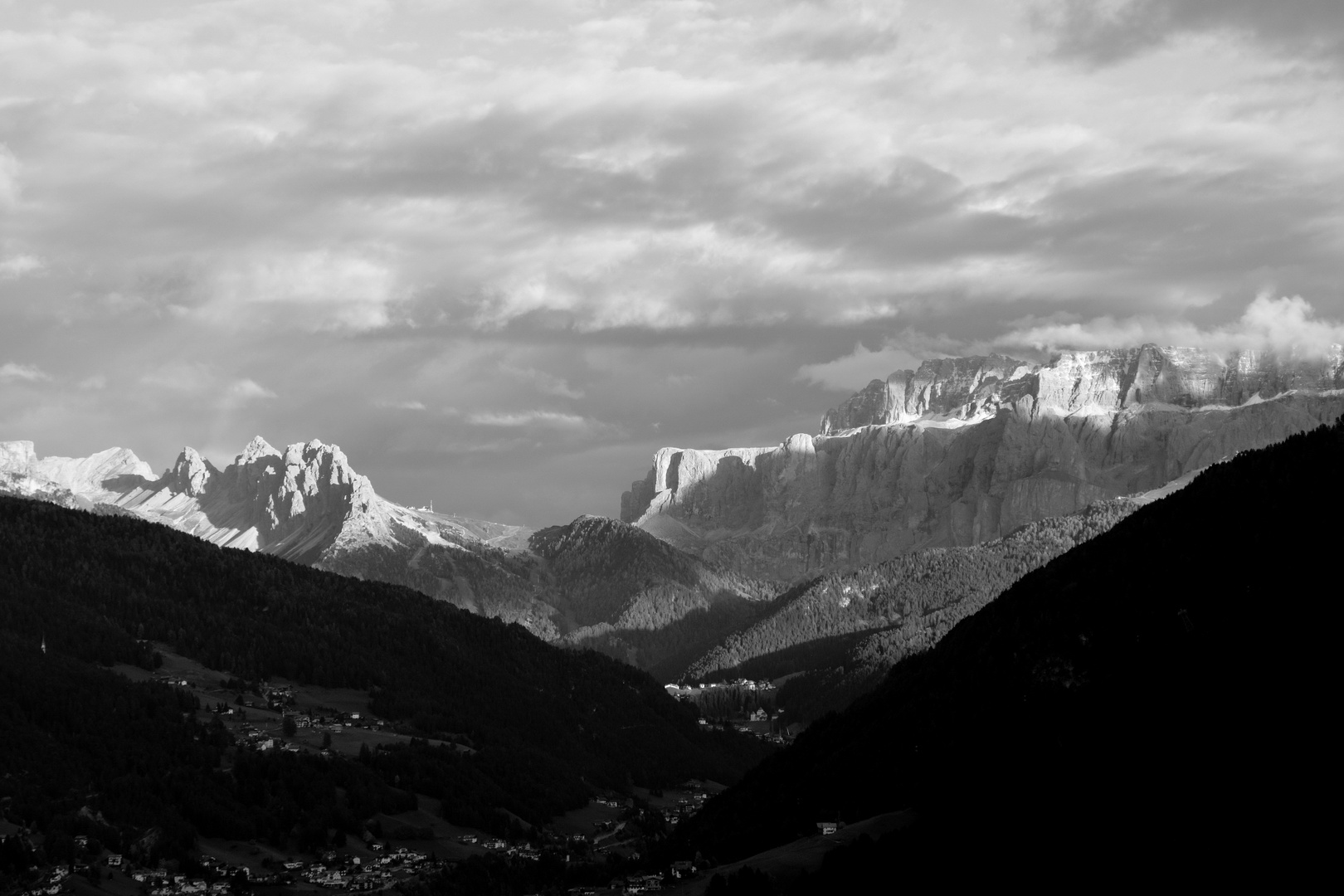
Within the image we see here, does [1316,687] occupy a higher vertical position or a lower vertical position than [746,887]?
higher

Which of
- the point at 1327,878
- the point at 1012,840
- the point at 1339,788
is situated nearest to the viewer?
the point at 1327,878

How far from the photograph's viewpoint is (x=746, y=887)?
7721 inches

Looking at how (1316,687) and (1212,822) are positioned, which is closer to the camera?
(1212,822)

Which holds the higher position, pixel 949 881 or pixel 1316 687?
pixel 1316 687

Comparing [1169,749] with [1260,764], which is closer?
[1260,764]

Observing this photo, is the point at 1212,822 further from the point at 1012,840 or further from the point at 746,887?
the point at 746,887

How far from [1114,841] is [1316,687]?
31.2 meters

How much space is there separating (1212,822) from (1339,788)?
12281 mm

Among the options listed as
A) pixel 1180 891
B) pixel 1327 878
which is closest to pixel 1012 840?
pixel 1180 891

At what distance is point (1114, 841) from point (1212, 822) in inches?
382

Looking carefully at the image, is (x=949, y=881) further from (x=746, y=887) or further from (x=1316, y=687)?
(x=1316, y=687)

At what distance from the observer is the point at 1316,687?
195 m

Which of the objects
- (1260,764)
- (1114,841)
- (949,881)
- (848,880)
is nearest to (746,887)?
(848,880)

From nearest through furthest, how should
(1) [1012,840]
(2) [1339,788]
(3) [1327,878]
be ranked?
(3) [1327,878] < (2) [1339,788] < (1) [1012,840]
